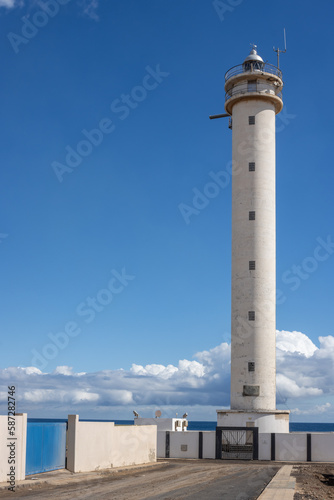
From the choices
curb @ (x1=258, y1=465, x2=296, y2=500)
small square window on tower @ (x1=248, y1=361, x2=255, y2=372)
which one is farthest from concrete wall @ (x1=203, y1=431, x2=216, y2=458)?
curb @ (x1=258, y1=465, x2=296, y2=500)

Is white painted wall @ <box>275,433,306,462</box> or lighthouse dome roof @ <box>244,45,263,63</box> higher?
lighthouse dome roof @ <box>244,45,263,63</box>

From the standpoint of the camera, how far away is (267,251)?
50.4 meters

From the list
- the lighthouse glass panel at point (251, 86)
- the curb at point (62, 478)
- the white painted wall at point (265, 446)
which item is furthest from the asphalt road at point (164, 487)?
the lighthouse glass panel at point (251, 86)

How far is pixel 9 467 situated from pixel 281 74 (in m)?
41.6

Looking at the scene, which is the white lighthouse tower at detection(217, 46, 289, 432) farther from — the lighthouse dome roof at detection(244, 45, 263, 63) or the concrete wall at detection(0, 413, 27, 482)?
the concrete wall at detection(0, 413, 27, 482)

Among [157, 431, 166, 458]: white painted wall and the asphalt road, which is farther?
[157, 431, 166, 458]: white painted wall

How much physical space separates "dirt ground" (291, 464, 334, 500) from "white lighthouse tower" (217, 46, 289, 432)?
406 inches

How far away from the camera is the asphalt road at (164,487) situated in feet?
72.8

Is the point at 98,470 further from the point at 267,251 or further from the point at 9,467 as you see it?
the point at 267,251

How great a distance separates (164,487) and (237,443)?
2280 centimetres

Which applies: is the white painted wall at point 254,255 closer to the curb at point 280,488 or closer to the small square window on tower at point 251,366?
the small square window on tower at point 251,366

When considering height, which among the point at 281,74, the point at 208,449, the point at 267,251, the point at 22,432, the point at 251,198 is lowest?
the point at 208,449

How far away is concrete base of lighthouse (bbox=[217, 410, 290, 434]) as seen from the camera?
47812 millimetres

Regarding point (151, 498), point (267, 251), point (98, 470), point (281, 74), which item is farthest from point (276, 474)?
point (281, 74)
